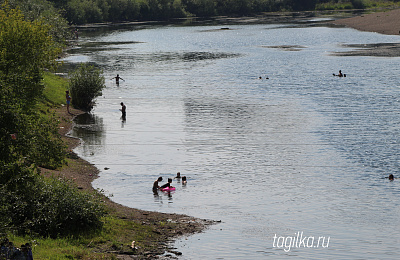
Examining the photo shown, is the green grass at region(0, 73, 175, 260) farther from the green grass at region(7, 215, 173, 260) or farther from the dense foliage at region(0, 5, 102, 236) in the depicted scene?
the dense foliage at region(0, 5, 102, 236)

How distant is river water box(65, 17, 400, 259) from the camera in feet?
109

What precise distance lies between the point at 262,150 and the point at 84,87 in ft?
87.8

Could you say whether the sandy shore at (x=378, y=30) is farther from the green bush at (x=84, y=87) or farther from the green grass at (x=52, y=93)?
the green bush at (x=84, y=87)

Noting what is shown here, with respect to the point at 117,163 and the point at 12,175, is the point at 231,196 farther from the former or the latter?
the point at 12,175

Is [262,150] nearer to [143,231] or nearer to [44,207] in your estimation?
[143,231]

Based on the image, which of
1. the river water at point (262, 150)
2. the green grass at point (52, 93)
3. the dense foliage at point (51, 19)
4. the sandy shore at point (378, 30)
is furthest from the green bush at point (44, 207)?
the sandy shore at point (378, 30)

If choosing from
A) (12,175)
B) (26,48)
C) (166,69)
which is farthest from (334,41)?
(12,175)

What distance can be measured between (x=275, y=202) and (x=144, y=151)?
18055 millimetres

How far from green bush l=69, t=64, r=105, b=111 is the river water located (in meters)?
2.15

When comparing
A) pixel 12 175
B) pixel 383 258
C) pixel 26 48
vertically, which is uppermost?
pixel 26 48

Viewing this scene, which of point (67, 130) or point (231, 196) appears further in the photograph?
point (67, 130)

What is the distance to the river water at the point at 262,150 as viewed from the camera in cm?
3322

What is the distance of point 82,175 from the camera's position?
44.1m

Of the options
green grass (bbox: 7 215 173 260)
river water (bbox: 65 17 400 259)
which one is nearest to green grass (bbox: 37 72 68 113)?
river water (bbox: 65 17 400 259)
